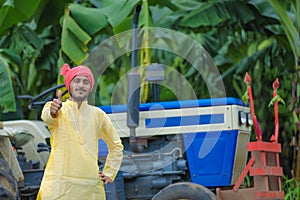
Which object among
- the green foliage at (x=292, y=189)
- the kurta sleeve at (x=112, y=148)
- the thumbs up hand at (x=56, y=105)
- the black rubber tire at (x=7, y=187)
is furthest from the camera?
the green foliage at (x=292, y=189)

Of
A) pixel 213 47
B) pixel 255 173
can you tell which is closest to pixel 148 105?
pixel 255 173

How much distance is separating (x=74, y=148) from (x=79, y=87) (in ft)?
1.31

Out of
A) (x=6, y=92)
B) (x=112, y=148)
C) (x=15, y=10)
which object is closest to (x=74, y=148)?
(x=112, y=148)

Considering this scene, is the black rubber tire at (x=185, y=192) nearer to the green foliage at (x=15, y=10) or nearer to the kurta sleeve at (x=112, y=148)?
the kurta sleeve at (x=112, y=148)

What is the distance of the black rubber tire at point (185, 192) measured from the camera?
5.51 metres

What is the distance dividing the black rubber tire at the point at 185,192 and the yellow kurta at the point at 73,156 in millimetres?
911

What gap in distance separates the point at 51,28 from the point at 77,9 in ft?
6.29

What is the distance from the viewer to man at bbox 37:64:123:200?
4590 millimetres

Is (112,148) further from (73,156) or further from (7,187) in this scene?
(7,187)

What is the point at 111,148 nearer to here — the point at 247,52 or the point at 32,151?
the point at 32,151

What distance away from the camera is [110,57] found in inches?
348

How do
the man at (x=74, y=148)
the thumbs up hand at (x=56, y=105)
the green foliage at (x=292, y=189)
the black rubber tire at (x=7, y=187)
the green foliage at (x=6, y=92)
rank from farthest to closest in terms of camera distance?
the green foliage at (x=292, y=189) < the green foliage at (x=6, y=92) < the black rubber tire at (x=7, y=187) < the man at (x=74, y=148) < the thumbs up hand at (x=56, y=105)

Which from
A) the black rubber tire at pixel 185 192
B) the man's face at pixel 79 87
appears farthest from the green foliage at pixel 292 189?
the man's face at pixel 79 87

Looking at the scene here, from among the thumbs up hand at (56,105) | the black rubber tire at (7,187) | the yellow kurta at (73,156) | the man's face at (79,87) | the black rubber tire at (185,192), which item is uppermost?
the man's face at (79,87)
